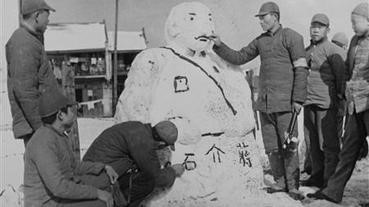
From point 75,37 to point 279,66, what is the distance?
2064cm

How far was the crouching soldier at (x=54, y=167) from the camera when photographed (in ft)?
11.4

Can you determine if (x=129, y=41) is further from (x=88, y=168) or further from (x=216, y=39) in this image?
(x=88, y=168)

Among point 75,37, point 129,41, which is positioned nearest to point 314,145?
point 75,37

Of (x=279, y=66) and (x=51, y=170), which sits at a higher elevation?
(x=279, y=66)

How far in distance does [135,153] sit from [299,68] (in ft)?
6.53

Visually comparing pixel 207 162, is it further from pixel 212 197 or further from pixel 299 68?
pixel 299 68

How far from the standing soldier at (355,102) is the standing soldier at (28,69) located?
2.76 meters

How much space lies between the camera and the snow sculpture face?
Answer: 204 inches

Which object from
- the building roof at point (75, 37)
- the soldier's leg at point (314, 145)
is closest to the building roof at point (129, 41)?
the building roof at point (75, 37)

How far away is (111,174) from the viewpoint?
13.5 ft

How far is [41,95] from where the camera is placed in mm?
3984

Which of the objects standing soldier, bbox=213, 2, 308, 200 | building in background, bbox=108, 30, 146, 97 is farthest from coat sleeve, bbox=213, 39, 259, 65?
building in background, bbox=108, 30, 146, 97

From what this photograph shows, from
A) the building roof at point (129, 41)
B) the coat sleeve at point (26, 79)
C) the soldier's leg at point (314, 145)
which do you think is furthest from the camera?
the building roof at point (129, 41)

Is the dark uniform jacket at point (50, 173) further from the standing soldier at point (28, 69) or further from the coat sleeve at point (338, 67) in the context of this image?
the coat sleeve at point (338, 67)
